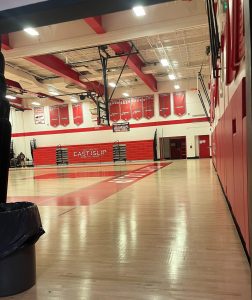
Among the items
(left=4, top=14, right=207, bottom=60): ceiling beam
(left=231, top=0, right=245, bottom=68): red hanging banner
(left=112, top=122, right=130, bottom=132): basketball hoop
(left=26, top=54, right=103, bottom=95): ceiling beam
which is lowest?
(left=231, top=0, right=245, bottom=68): red hanging banner

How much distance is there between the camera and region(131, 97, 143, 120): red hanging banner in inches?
769

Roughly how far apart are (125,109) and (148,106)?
162 centimetres

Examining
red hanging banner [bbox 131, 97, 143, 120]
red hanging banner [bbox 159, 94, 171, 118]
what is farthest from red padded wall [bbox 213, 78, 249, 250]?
red hanging banner [bbox 131, 97, 143, 120]

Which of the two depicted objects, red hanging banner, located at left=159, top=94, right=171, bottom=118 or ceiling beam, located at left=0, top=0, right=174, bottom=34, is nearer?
ceiling beam, located at left=0, top=0, right=174, bottom=34

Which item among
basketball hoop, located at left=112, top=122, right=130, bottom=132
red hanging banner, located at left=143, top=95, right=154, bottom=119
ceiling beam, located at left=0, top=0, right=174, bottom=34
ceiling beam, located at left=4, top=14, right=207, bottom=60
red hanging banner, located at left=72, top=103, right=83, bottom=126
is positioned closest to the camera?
ceiling beam, located at left=0, top=0, right=174, bottom=34

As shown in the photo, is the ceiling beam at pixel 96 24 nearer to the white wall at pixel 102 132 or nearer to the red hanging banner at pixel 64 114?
the white wall at pixel 102 132

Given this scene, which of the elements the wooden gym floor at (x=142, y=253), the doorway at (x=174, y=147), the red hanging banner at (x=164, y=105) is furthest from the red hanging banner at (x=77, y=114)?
the wooden gym floor at (x=142, y=253)

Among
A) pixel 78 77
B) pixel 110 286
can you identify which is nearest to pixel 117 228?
pixel 110 286

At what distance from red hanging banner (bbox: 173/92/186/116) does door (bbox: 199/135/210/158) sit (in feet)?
6.74

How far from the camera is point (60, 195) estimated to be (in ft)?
22.6

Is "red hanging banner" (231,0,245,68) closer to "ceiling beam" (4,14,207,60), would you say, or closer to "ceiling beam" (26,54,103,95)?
"ceiling beam" (4,14,207,60)

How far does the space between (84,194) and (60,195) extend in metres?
0.59

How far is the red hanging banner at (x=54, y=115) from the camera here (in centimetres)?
2139

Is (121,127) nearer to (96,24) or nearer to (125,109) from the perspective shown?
(125,109)
